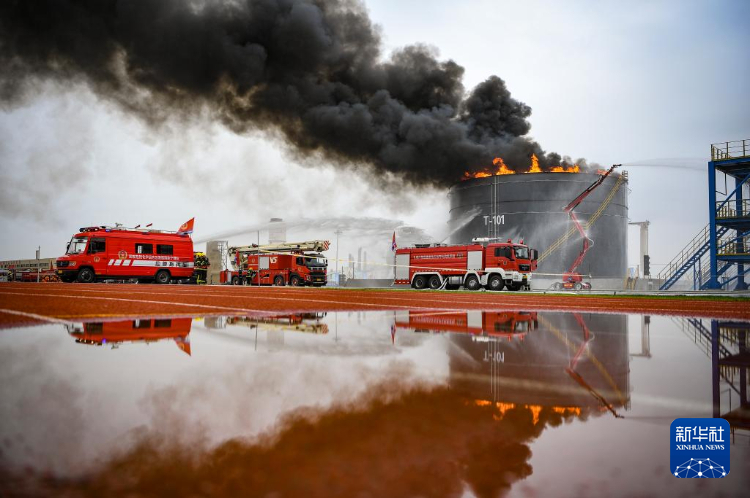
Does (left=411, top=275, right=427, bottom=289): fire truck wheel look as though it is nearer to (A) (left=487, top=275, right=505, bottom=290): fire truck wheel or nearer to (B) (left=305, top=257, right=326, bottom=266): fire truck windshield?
(A) (left=487, top=275, right=505, bottom=290): fire truck wheel

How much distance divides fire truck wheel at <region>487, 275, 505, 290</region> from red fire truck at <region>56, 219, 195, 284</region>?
55.5ft

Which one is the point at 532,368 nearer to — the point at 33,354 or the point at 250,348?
the point at 250,348

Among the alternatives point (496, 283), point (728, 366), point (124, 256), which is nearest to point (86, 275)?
point (124, 256)

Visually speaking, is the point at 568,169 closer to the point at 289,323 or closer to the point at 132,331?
the point at 289,323

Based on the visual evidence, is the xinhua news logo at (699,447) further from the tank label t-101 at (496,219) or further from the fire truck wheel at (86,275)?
the tank label t-101 at (496,219)

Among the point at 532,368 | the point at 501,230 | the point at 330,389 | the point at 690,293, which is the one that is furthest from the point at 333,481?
the point at 501,230

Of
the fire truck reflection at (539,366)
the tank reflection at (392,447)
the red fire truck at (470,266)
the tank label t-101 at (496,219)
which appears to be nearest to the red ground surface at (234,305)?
the fire truck reflection at (539,366)

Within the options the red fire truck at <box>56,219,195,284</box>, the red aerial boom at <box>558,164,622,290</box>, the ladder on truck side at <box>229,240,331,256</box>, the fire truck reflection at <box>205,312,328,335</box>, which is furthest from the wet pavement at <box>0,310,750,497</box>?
the red aerial boom at <box>558,164,622,290</box>

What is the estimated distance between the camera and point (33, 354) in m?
2.69

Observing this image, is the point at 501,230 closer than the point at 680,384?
No

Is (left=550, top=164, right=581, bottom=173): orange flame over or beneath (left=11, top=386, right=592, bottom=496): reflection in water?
over

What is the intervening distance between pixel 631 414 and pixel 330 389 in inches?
43.4

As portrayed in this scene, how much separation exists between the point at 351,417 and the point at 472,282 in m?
25.8

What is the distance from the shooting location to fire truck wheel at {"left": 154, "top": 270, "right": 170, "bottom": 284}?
27.0 meters
